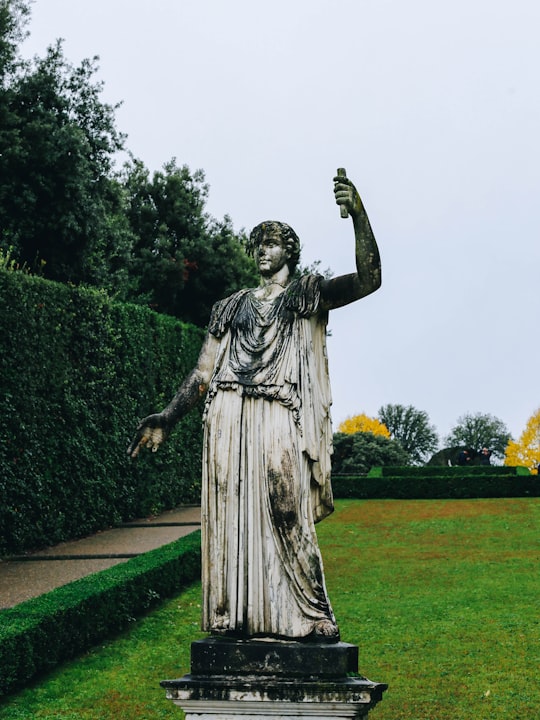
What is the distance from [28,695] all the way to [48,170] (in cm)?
1400

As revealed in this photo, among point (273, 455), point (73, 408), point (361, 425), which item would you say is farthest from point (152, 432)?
point (361, 425)

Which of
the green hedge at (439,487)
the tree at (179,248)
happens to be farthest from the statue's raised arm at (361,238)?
the tree at (179,248)

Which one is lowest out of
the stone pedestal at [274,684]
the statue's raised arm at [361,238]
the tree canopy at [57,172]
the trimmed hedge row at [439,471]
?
the stone pedestal at [274,684]

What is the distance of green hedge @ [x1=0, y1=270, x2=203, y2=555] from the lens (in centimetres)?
1445

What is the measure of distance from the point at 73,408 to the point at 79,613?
6.96 meters

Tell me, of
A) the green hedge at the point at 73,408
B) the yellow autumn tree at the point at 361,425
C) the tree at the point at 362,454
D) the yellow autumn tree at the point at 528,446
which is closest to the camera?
the green hedge at the point at 73,408

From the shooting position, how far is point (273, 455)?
4477 millimetres

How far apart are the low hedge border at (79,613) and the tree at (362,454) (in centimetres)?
2387

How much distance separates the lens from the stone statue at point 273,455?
4.38m

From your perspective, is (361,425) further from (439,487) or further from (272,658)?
(272,658)

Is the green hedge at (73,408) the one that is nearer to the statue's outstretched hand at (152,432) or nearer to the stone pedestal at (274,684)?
the statue's outstretched hand at (152,432)

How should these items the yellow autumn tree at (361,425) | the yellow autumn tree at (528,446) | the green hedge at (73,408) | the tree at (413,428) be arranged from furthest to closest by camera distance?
the tree at (413,428) → the yellow autumn tree at (361,425) → the yellow autumn tree at (528,446) → the green hedge at (73,408)

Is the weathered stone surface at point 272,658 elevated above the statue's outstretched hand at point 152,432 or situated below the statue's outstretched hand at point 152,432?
below

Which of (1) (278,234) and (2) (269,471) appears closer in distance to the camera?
(2) (269,471)
